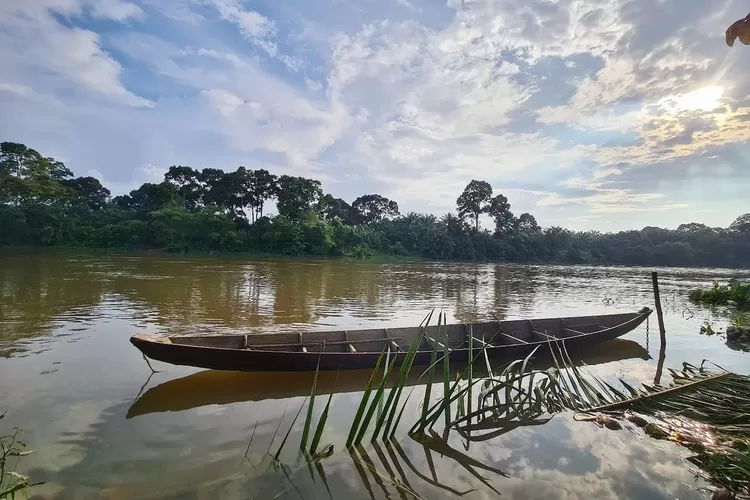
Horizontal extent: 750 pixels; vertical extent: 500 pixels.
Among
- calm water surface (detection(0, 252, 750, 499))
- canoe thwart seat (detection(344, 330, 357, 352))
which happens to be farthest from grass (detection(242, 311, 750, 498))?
canoe thwart seat (detection(344, 330, 357, 352))

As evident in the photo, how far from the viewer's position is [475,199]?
6100 centimetres

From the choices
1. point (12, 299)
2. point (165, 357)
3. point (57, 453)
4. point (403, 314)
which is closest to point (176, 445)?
point (57, 453)

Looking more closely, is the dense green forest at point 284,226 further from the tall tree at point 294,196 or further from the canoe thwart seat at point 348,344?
the canoe thwart seat at point 348,344

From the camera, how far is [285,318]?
11.9m

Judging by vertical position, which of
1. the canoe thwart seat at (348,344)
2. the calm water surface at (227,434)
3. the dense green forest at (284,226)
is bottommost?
the calm water surface at (227,434)

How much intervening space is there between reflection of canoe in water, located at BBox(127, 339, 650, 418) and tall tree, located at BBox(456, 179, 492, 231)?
55634 mm

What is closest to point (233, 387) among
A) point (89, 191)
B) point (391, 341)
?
point (391, 341)

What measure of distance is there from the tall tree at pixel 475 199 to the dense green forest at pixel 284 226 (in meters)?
0.14

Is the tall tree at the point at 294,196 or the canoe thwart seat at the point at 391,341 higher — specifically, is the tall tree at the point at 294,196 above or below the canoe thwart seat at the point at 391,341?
above

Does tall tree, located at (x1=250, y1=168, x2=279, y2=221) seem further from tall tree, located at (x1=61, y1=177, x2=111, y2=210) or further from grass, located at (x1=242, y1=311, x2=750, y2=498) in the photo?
grass, located at (x1=242, y1=311, x2=750, y2=498)

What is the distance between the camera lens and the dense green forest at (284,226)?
40750 mm

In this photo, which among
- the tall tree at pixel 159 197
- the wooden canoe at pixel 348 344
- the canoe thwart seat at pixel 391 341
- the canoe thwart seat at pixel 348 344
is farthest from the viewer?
the tall tree at pixel 159 197

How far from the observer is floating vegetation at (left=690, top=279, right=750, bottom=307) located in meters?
15.7

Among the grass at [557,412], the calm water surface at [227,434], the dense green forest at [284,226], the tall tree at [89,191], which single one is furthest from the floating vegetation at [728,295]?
the tall tree at [89,191]
